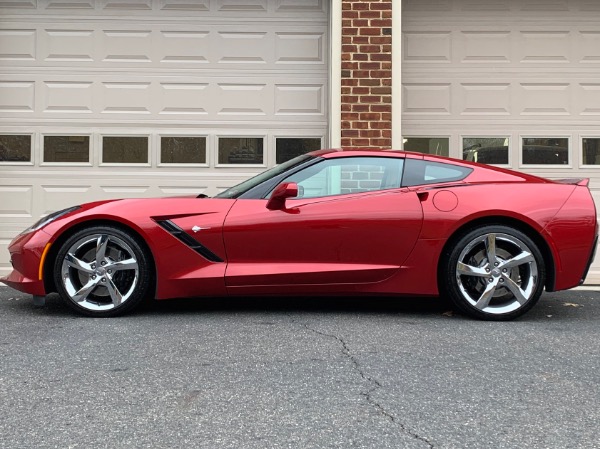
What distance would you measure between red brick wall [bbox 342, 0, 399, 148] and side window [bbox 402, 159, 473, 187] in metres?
2.47

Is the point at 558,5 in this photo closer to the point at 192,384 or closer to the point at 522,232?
the point at 522,232

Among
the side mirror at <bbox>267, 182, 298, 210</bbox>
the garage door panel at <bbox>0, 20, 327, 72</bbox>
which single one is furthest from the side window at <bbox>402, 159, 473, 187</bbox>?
the garage door panel at <bbox>0, 20, 327, 72</bbox>

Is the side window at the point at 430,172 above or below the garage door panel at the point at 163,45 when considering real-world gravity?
below

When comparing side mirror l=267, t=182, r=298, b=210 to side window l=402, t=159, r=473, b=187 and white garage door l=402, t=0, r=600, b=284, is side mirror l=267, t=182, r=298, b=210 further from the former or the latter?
white garage door l=402, t=0, r=600, b=284

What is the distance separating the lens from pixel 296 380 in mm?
3186

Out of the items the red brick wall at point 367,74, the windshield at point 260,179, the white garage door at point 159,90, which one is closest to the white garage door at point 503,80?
the red brick wall at point 367,74

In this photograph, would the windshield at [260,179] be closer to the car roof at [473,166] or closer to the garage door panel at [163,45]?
the car roof at [473,166]

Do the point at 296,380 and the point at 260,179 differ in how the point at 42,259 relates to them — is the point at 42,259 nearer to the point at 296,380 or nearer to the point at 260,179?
the point at 260,179

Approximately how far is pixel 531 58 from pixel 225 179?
3.75 meters

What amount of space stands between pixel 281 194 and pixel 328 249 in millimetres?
505

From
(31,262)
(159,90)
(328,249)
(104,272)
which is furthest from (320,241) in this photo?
(159,90)

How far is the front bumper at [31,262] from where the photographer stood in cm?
480

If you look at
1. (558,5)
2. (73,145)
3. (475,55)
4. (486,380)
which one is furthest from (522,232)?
(73,145)

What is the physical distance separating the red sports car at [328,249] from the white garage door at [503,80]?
3072mm
